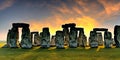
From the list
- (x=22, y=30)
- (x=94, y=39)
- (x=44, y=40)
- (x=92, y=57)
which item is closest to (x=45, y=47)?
(x=44, y=40)

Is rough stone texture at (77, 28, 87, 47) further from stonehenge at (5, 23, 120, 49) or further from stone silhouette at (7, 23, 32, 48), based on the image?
stone silhouette at (7, 23, 32, 48)

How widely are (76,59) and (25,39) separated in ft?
42.3

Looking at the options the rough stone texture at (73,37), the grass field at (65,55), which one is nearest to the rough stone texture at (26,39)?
the rough stone texture at (73,37)

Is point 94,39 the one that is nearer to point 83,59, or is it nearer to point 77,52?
point 77,52

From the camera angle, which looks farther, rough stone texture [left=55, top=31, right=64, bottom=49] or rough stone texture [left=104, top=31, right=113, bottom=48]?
rough stone texture [left=104, top=31, right=113, bottom=48]

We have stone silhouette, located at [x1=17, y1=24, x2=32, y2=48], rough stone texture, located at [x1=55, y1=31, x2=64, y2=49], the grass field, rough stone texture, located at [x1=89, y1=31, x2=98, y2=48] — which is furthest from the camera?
rough stone texture, located at [x1=89, y1=31, x2=98, y2=48]

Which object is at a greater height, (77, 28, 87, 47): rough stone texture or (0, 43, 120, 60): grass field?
(77, 28, 87, 47): rough stone texture

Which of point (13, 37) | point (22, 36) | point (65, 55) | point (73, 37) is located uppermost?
point (22, 36)

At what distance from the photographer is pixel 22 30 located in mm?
43469

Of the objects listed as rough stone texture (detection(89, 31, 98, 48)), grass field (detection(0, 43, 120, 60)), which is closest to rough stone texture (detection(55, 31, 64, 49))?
rough stone texture (detection(89, 31, 98, 48))

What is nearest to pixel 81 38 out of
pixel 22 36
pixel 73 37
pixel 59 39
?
pixel 73 37

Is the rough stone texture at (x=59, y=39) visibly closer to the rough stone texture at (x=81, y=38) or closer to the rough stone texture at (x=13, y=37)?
the rough stone texture at (x=81, y=38)

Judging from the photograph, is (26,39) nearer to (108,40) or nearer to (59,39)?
(59,39)

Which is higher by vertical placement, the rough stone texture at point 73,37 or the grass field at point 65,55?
the rough stone texture at point 73,37
